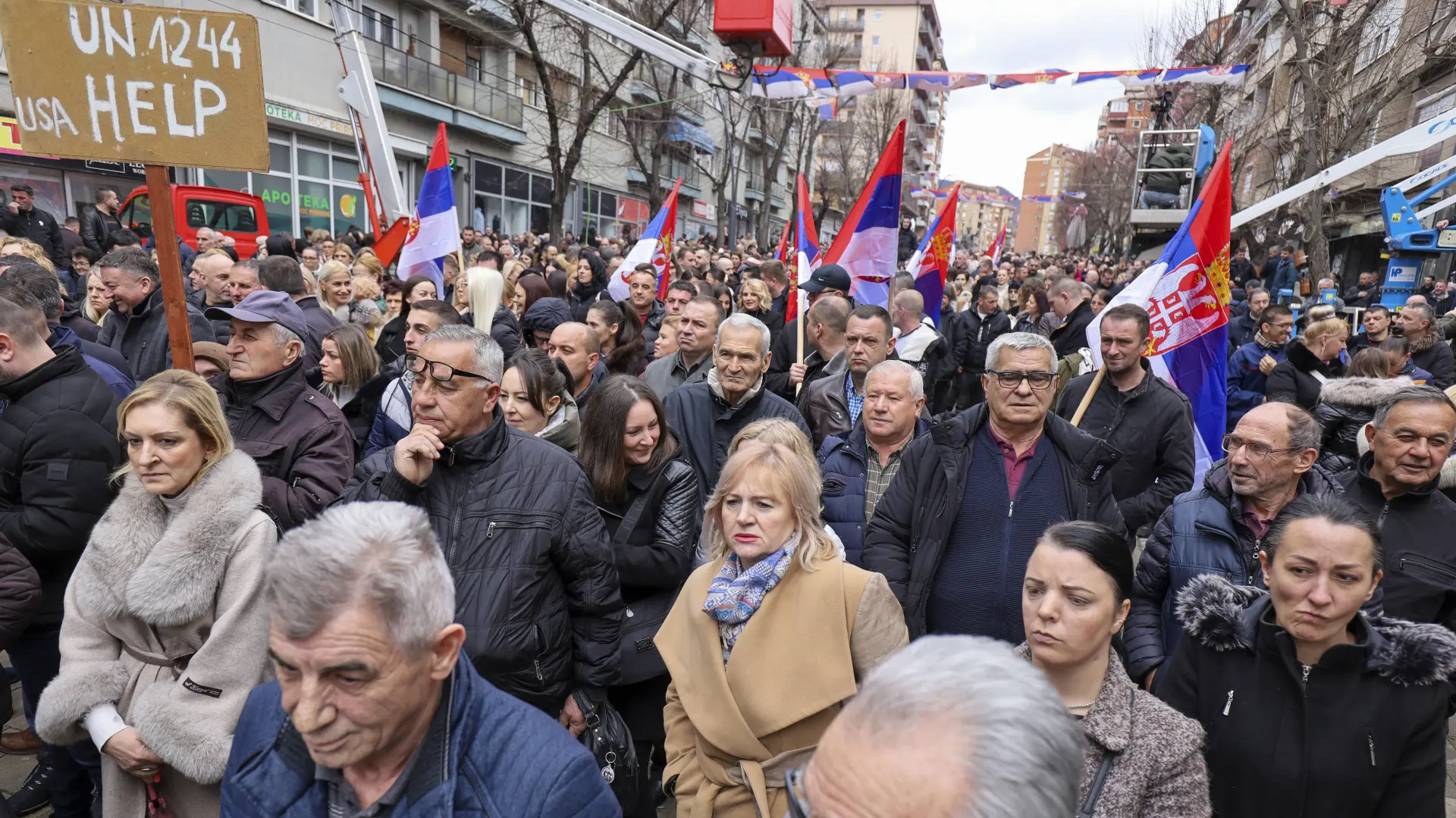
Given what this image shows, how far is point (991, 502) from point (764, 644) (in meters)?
1.14

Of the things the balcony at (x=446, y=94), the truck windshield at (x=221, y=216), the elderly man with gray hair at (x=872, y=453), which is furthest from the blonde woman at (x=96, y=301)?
the balcony at (x=446, y=94)

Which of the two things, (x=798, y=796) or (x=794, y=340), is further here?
(x=794, y=340)

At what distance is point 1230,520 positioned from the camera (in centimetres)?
296

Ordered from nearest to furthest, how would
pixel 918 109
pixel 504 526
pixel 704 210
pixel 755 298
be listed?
pixel 504 526 < pixel 755 298 < pixel 704 210 < pixel 918 109

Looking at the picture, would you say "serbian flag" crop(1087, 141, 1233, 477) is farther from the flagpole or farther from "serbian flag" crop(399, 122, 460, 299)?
"serbian flag" crop(399, 122, 460, 299)

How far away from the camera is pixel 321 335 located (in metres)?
5.59

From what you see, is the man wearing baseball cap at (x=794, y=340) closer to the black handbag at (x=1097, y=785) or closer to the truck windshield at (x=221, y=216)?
the black handbag at (x=1097, y=785)

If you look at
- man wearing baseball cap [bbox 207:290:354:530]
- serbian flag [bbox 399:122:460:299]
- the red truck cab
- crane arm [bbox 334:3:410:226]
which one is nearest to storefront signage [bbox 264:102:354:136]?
the red truck cab

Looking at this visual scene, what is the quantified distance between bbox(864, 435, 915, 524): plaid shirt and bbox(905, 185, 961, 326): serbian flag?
14.7 feet

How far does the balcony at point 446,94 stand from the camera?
2275 centimetres

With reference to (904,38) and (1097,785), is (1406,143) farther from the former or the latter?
(904,38)

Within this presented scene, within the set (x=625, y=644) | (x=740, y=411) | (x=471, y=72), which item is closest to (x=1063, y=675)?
(x=625, y=644)

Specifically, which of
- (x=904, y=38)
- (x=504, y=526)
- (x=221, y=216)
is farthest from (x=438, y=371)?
(x=904, y=38)

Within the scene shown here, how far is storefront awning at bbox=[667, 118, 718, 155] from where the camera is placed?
3303cm
